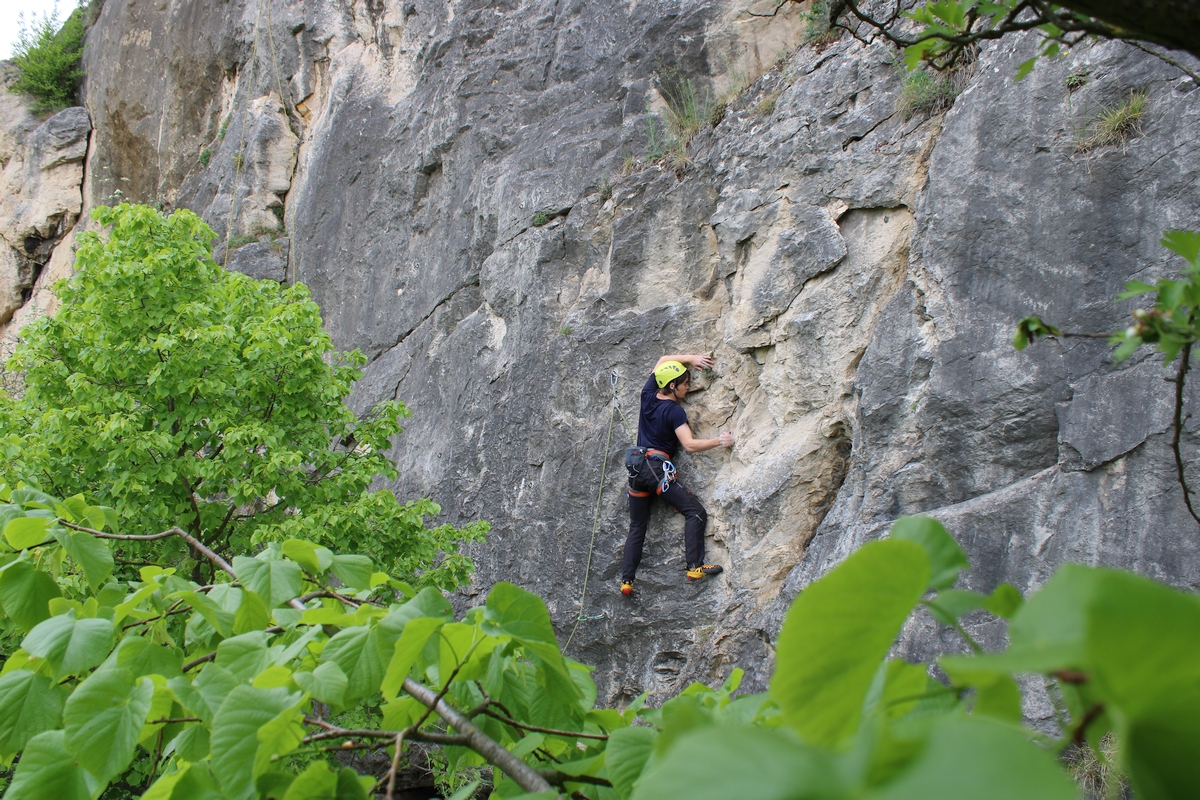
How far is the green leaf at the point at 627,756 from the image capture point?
104 centimetres

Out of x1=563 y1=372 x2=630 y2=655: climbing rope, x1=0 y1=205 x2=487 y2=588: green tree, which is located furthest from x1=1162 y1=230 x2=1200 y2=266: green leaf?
x1=563 y1=372 x2=630 y2=655: climbing rope

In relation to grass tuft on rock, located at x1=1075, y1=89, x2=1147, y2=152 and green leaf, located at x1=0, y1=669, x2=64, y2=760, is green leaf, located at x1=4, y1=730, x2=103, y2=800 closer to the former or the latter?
green leaf, located at x1=0, y1=669, x2=64, y2=760

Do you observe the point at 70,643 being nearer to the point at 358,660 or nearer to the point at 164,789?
the point at 164,789

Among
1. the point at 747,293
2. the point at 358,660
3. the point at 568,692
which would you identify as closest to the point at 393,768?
the point at 358,660

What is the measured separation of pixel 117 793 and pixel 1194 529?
23.7 feet

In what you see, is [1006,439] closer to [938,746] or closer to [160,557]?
[938,746]

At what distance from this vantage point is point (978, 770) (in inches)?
16.5

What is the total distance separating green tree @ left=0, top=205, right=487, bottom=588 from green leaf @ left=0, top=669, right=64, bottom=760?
4.75m

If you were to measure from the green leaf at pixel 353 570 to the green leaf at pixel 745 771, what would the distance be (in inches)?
44.3

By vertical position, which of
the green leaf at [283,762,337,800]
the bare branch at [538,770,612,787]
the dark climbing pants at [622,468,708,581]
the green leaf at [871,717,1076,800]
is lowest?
the dark climbing pants at [622,468,708,581]

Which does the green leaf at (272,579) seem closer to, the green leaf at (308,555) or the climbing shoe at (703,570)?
the green leaf at (308,555)

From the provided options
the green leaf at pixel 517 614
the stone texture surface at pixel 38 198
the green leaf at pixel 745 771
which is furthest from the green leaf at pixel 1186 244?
the stone texture surface at pixel 38 198

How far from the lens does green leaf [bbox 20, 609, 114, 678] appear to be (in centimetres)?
115

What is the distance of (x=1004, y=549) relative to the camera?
4.47 m
